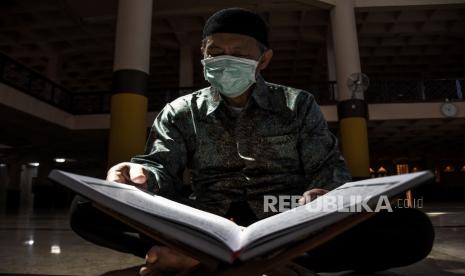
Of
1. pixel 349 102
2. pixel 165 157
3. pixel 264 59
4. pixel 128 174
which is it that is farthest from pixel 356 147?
pixel 128 174

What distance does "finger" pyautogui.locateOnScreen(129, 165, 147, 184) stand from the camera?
102 centimetres

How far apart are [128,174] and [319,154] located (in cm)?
67

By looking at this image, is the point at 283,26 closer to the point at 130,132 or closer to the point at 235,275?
the point at 130,132

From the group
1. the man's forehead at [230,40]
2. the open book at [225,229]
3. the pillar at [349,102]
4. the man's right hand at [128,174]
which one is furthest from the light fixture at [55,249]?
the pillar at [349,102]

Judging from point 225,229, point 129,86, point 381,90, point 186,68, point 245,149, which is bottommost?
point 225,229

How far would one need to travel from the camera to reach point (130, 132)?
588 cm

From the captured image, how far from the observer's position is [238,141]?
1.34 m

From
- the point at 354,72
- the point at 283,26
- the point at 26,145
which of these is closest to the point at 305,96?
the point at 354,72

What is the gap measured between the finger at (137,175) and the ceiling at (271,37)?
7917 millimetres

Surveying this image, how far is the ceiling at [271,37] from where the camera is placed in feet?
29.2

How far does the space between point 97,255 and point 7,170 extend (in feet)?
61.6

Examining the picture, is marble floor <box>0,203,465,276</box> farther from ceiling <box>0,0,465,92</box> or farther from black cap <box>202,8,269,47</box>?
ceiling <box>0,0,465,92</box>

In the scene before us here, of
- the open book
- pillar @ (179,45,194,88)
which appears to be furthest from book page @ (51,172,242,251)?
pillar @ (179,45,194,88)

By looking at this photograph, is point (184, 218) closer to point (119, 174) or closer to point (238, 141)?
point (119, 174)
